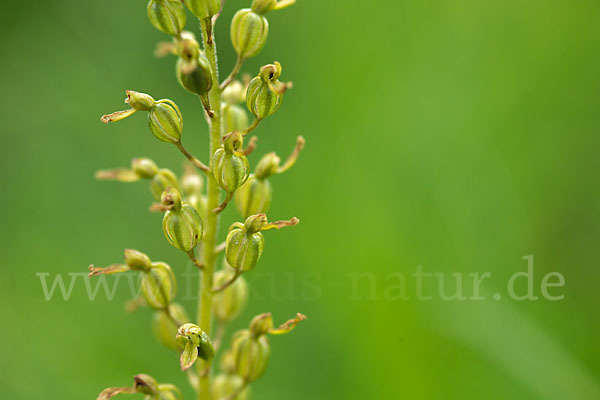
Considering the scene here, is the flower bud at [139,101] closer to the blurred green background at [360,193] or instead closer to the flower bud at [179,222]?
the flower bud at [179,222]

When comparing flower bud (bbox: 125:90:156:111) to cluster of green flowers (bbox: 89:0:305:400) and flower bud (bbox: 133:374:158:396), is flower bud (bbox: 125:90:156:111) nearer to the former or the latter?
cluster of green flowers (bbox: 89:0:305:400)

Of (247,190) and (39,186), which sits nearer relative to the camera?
(247,190)

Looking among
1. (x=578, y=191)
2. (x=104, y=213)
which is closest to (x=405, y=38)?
(x=578, y=191)

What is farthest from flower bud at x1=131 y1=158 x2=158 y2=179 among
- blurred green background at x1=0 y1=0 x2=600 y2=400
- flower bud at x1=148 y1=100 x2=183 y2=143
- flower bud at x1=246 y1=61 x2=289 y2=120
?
blurred green background at x1=0 y1=0 x2=600 y2=400

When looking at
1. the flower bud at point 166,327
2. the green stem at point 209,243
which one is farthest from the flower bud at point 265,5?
the flower bud at point 166,327

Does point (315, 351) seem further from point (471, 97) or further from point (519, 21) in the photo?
point (519, 21)

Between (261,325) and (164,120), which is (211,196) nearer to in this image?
(164,120)

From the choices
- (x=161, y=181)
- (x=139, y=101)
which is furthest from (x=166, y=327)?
(x=139, y=101)
